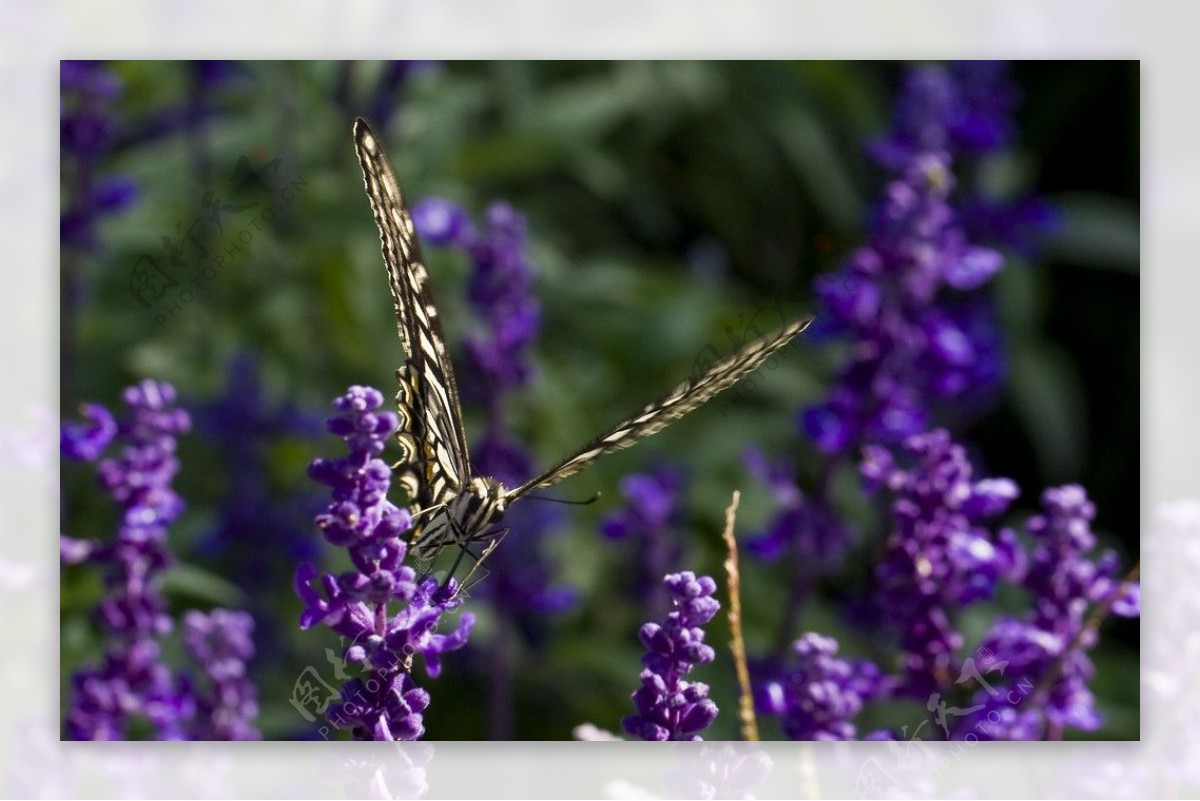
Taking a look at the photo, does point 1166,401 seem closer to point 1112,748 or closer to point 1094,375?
point 1112,748

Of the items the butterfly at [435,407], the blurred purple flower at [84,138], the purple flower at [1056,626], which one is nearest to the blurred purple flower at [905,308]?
the butterfly at [435,407]

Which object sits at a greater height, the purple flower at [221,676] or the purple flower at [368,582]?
the purple flower at [368,582]

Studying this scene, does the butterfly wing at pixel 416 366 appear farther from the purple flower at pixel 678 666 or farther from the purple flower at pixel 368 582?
the purple flower at pixel 678 666

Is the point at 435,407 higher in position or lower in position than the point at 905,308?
lower

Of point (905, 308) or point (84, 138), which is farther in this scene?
point (84, 138)

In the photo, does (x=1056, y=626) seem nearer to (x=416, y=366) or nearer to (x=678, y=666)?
(x=678, y=666)

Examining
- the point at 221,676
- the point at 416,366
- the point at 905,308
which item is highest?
the point at 905,308

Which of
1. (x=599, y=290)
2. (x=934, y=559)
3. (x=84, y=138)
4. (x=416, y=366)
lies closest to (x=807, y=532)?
(x=934, y=559)
